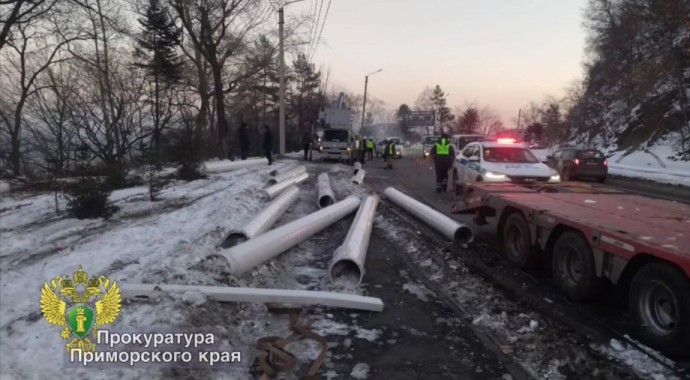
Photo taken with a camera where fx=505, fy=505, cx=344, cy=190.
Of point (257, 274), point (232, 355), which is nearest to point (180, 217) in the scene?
point (257, 274)

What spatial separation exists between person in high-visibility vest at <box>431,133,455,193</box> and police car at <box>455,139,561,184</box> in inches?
39.8

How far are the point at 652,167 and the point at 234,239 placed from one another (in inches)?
1207

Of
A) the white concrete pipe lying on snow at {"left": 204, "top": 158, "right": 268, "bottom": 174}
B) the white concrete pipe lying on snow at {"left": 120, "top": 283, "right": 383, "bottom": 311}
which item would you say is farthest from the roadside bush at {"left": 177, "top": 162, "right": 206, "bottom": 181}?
the white concrete pipe lying on snow at {"left": 120, "top": 283, "right": 383, "bottom": 311}

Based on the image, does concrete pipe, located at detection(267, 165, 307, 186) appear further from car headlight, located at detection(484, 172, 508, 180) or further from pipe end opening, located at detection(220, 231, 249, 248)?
pipe end opening, located at detection(220, 231, 249, 248)

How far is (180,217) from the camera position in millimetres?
9656

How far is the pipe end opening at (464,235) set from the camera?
8648 millimetres

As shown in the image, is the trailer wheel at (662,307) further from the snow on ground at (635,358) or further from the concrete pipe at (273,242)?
the concrete pipe at (273,242)

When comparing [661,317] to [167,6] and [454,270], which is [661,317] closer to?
[454,270]

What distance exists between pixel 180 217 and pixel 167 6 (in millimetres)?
20975


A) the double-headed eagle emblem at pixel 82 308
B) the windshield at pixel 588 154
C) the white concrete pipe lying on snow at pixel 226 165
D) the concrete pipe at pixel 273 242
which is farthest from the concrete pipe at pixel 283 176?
the windshield at pixel 588 154

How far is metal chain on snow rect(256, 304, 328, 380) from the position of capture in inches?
155

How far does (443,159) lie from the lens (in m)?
16.1

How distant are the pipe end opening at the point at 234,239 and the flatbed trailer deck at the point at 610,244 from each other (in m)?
3.94

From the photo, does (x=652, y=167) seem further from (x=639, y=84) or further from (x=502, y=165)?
(x=502, y=165)
